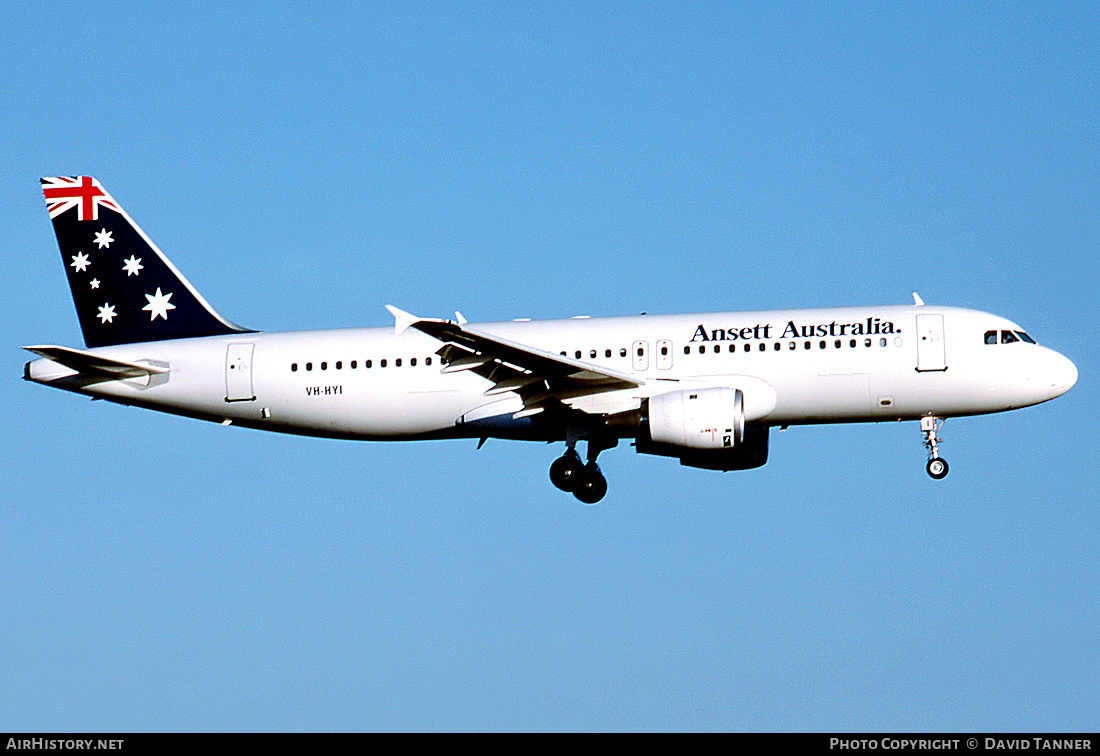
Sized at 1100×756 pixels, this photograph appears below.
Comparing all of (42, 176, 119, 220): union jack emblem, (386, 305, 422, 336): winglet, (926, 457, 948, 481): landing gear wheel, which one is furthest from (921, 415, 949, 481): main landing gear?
(42, 176, 119, 220): union jack emblem

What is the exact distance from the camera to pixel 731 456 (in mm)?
38781

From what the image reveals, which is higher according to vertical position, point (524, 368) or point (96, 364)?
point (96, 364)

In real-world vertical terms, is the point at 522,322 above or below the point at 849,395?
above

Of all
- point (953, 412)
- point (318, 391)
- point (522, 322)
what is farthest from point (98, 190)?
point (953, 412)

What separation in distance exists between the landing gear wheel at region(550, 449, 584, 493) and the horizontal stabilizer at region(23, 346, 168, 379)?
34.4 ft

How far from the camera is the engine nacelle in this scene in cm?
3484

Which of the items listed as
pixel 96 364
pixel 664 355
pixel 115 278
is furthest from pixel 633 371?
pixel 115 278

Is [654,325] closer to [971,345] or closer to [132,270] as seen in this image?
[971,345]

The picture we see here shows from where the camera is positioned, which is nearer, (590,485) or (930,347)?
(930,347)

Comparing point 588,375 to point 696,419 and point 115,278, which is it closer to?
point 696,419

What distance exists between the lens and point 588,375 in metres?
35.5

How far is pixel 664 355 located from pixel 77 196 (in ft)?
58.2

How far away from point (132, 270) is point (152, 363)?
367 centimetres

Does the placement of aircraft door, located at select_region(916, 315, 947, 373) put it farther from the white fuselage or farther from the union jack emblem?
the union jack emblem
